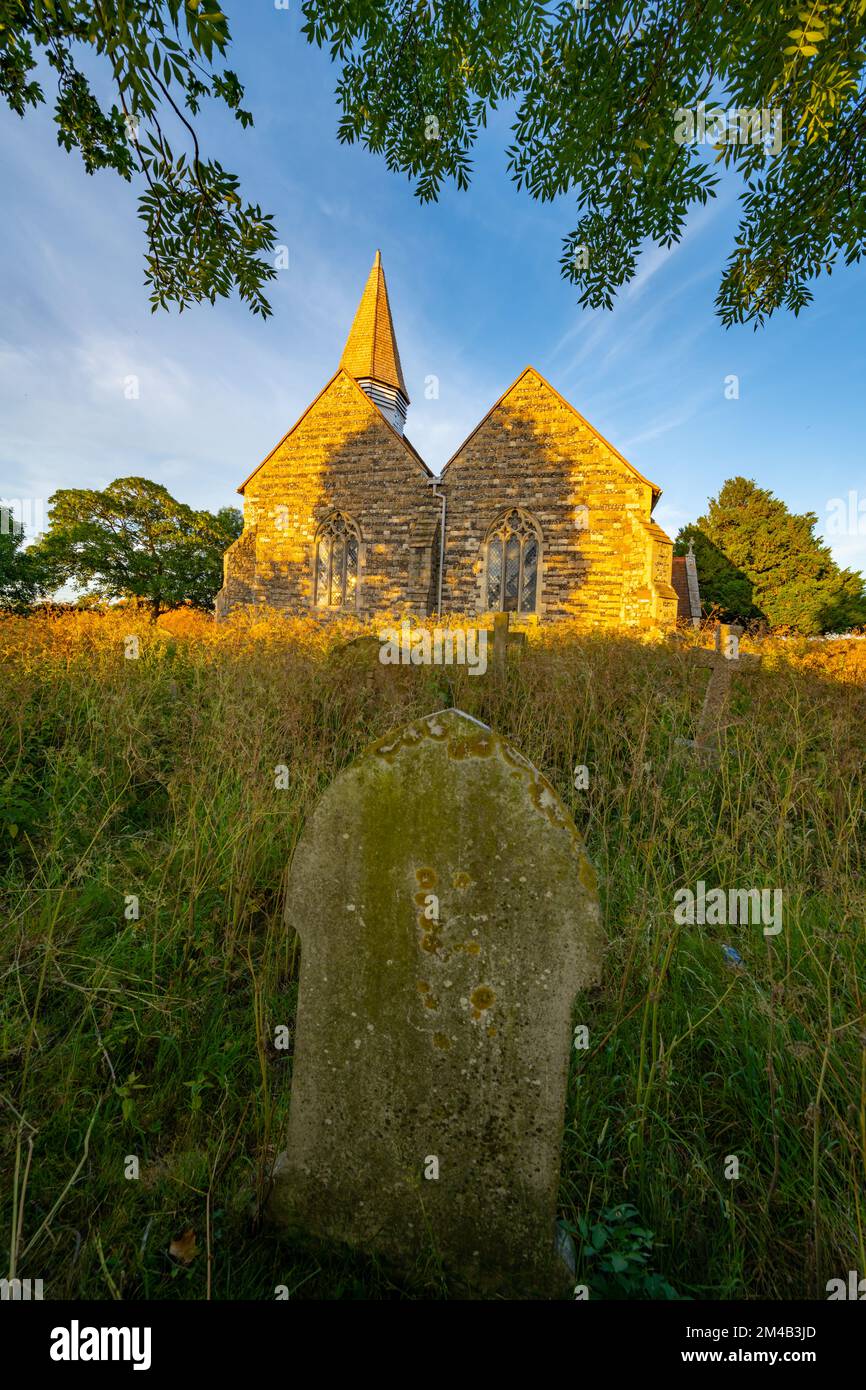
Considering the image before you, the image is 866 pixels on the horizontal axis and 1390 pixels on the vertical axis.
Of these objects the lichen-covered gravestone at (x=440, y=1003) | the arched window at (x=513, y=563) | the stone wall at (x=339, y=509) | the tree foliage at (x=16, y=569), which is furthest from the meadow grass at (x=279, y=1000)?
the tree foliage at (x=16, y=569)

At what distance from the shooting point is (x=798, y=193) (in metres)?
3.66

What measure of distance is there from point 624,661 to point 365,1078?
529 centimetres

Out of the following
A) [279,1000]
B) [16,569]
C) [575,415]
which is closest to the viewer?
[279,1000]

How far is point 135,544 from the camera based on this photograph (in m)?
27.7

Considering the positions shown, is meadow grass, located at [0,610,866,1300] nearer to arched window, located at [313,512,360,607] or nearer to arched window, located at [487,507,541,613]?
arched window, located at [487,507,541,613]

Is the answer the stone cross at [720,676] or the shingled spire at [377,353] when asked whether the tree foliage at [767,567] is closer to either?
the shingled spire at [377,353]

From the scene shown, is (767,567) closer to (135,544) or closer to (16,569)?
(135,544)

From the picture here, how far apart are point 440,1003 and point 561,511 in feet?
45.5

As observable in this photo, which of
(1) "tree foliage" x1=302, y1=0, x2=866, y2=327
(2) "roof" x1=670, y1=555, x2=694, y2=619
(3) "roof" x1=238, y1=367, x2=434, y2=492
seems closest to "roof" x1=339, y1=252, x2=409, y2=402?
(3) "roof" x1=238, y1=367, x2=434, y2=492

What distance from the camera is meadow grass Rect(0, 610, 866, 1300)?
4.42 feet

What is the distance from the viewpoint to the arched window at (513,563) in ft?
45.9

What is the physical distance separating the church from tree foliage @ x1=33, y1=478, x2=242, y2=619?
44.5 feet

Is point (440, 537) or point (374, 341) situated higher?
point (374, 341)

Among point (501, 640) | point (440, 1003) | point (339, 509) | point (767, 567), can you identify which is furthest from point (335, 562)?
point (767, 567)
